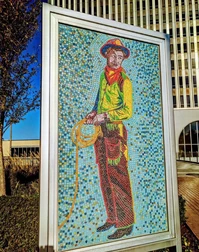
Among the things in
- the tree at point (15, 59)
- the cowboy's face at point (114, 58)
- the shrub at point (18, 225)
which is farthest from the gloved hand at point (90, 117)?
the tree at point (15, 59)

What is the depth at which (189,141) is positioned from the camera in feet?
94.7

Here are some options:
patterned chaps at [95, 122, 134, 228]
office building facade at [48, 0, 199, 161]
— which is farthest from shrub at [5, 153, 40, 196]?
office building facade at [48, 0, 199, 161]

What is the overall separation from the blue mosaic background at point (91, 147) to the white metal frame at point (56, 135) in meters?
0.07

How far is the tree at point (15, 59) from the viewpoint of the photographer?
6.50 m

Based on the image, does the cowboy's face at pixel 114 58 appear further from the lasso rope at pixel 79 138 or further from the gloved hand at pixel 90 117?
the lasso rope at pixel 79 138

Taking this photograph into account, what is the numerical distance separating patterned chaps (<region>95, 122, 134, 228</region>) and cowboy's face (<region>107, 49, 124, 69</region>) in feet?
2.45

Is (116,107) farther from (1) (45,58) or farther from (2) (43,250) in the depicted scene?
(2) (43,250)

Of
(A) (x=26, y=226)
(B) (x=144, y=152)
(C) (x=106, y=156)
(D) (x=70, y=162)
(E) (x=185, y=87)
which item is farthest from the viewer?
(E) (x=185, y=87)

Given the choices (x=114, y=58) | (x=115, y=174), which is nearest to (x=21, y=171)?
(x=115, y=174)

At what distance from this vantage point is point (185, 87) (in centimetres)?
3070

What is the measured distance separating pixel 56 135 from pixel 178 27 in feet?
111

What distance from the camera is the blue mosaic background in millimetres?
2670

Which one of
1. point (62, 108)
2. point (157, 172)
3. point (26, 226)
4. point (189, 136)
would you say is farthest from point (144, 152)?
point (189, 136)

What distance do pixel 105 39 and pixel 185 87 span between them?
1181 inches
